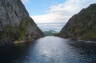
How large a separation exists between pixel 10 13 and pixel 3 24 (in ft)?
111

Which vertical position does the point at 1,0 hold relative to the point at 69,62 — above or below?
above

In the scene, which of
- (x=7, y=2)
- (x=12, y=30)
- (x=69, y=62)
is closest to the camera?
(x=69, y=62)

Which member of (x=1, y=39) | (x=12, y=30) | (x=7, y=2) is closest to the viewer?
(x=1, y=39)

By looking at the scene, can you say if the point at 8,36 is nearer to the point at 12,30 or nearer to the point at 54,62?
the point at 12,30

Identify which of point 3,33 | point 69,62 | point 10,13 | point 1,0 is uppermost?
point 1,0

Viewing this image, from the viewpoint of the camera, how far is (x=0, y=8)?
167 meters

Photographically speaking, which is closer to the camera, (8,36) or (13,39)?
(8,36)

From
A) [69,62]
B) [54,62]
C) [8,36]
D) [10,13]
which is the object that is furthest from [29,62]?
[10,13]

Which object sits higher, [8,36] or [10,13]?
[10,13]

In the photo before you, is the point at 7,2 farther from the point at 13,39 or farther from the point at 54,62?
the point at 54,62

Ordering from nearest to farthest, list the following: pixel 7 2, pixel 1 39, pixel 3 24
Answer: pixel 1 39
pixel 3 24
pixel 7 2

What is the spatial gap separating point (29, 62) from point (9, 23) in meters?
121

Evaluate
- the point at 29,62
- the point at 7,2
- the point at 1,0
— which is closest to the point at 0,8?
the point at 1,0

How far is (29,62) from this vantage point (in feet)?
232
